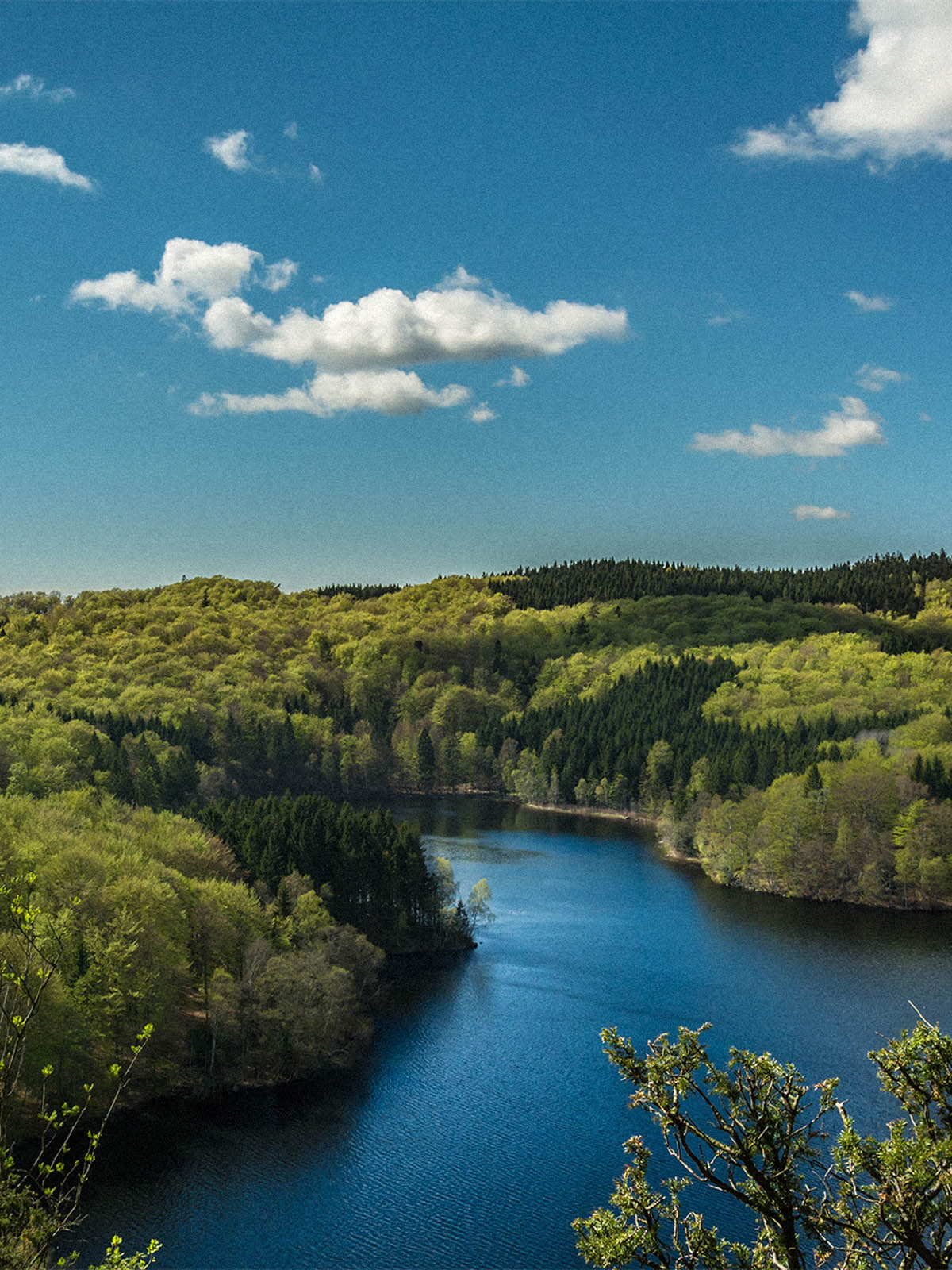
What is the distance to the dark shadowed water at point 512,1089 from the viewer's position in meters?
32.9

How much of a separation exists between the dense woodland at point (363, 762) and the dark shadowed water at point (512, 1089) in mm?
3971

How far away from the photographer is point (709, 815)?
9075 centimetres

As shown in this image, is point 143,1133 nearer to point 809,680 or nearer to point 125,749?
point 125,749

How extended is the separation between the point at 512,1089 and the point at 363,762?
9139 cm

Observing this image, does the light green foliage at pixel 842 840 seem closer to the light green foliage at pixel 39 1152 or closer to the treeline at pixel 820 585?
the light green foliage at pixel 39 1152

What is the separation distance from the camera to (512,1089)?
43.0m

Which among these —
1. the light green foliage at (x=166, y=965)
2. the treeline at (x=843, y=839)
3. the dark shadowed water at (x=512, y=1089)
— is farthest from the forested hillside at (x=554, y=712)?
the dark shadowed water at (x=512, y=1089)

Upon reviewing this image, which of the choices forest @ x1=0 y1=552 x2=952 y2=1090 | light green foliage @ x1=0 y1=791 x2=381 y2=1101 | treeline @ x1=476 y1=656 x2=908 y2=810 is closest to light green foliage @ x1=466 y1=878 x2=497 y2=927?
forest @ x1=0 y1=552 x2=952 y2=1090

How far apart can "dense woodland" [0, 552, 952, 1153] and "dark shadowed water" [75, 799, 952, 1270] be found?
397cm

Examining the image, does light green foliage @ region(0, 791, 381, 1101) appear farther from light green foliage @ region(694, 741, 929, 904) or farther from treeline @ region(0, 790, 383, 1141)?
light green foliage @ region(694, 741, 929, 904)

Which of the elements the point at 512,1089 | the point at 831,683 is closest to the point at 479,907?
the point at 512,1089

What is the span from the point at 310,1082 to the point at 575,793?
7946 centimetres

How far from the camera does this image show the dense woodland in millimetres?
44031

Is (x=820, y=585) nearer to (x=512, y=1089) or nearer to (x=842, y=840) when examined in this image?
(x=842, y=840)
